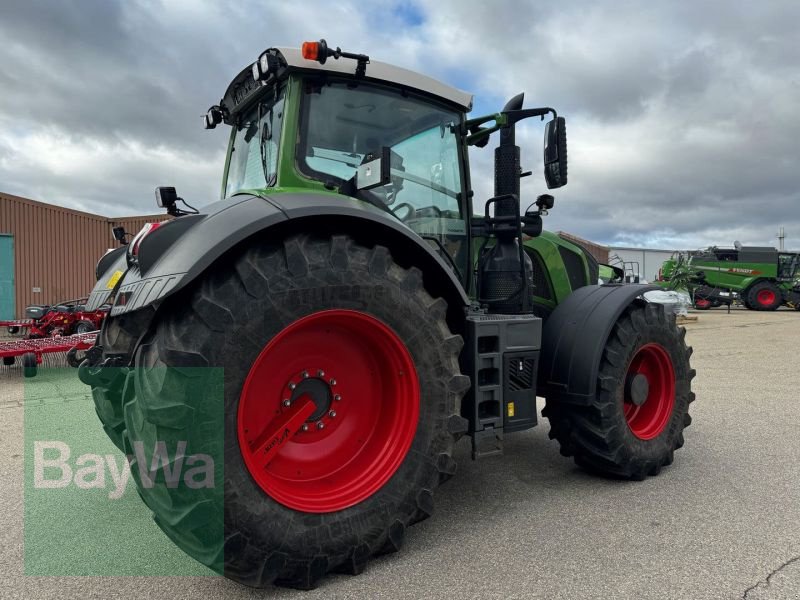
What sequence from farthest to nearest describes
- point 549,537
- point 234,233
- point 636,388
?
point 636,388, point 549,537, point 234,233

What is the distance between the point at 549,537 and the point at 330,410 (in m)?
1.24

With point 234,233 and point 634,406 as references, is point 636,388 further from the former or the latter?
point 234,233

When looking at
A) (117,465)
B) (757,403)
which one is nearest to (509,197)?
(117,465)

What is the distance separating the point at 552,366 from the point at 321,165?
A: 1864 millimetres

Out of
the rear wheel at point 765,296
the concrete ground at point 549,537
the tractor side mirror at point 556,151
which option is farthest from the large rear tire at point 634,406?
the rear wheel at point 765,296

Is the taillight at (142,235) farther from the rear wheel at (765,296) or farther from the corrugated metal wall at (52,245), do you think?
the rear wheel at (765,296)

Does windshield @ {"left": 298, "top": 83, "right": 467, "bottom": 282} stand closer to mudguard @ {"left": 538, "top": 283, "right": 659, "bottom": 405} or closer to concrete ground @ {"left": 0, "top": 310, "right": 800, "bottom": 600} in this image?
mudguard @ {"left": 538, "top": 283, "right": 659, "bottom": 405}

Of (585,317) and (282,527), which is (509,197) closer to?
(585,317)

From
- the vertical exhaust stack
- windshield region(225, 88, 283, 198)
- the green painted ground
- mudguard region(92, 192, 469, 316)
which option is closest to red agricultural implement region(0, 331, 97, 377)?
the green painted ground

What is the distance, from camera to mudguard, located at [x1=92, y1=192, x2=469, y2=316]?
2.14 metres

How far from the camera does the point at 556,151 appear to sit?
352 cm

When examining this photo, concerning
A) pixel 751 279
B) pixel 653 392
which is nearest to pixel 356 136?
pixel 653 392

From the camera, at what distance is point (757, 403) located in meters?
5.95

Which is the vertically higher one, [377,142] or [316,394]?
[377,142]
